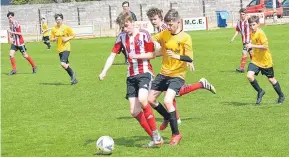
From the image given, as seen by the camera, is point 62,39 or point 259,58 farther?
point 62,39

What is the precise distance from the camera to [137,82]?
438 inches

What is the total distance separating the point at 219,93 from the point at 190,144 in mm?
6940

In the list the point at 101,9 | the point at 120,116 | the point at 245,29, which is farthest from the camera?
the point at 101,9

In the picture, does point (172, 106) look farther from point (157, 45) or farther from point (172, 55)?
point (157, 45)

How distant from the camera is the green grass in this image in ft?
35.6

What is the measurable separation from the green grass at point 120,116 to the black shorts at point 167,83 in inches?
35.5

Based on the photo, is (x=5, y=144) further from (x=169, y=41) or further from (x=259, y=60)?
(x=259, y=60)

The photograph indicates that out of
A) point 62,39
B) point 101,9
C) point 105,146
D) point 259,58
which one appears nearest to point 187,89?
point 259,58

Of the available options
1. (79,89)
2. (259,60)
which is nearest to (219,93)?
(259,60)

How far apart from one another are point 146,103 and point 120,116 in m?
3.66

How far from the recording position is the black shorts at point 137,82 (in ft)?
36.3

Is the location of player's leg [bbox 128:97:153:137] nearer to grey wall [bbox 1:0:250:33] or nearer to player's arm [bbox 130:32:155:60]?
player's arm [bbox 130:32:155:60]

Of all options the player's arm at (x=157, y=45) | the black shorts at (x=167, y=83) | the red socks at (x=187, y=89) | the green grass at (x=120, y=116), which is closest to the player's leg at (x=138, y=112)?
the green grass at (x=120, y=116)

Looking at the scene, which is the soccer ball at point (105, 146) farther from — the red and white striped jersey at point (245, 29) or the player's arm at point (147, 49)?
the red and white striped jersey at point (245, 29)
